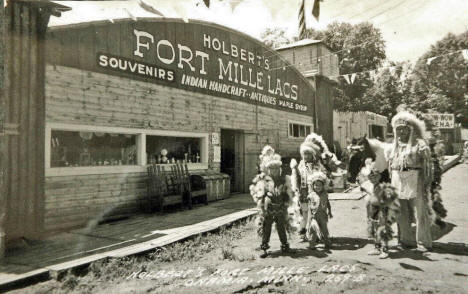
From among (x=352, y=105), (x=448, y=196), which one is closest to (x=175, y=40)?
(x=448, y=196)

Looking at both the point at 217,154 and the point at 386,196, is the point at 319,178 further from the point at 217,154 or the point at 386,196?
the point at 217,154

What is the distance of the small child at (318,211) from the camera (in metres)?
5.50

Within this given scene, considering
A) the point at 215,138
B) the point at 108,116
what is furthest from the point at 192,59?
the point at 108,116

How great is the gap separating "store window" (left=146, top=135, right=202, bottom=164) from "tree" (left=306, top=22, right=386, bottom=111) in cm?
2986

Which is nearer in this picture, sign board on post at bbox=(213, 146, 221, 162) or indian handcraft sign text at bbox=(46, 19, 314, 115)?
indian handcraft sign text at bbox=(46, 19, 314, 115)

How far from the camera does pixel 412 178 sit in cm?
529

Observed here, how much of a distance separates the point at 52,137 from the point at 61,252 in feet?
8.82

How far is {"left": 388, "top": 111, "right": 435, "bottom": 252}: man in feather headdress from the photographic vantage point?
5.29 metres

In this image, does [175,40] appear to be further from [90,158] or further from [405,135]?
[405,135]

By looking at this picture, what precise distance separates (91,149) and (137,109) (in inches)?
61.6

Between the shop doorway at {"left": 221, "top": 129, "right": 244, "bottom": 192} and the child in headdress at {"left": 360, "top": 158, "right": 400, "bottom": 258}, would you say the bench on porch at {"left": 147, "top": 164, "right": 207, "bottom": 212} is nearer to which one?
the shop doorway at {"left": 221, "top": 129, "right": 244, "bottom": 192}

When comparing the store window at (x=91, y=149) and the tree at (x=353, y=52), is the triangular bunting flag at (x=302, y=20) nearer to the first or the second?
the store window at (x=91, y=149)

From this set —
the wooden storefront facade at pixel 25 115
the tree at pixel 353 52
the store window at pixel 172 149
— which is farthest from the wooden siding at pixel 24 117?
the tree at pixel 353 52
